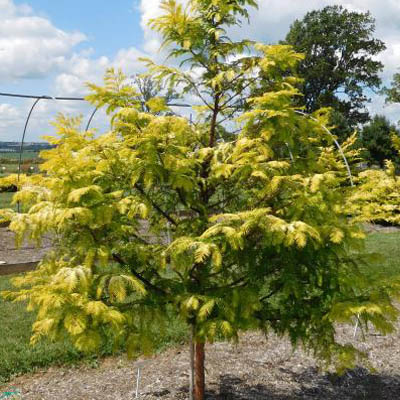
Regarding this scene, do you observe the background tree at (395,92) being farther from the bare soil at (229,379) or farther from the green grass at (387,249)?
the bare soil at (229,379)

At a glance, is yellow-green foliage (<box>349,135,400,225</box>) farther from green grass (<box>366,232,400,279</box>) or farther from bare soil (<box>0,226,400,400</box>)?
bare soil (<box>0,226,400,400</box>)

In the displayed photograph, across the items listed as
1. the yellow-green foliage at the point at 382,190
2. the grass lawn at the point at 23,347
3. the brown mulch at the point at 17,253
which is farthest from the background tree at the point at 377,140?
the grass lawn at the point at 23,347

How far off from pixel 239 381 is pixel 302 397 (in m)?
0.66

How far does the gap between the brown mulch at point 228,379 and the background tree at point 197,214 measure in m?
1.56

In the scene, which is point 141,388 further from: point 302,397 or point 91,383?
point 302,397

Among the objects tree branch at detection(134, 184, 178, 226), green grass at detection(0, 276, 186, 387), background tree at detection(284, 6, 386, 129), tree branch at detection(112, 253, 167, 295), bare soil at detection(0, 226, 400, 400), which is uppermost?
background tree at detection(284, 6, 386, 129)

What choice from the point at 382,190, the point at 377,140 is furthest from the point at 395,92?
the point at 382,190

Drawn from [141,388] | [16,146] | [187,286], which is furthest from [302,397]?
[16,146]

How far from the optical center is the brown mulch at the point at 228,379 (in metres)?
4.58

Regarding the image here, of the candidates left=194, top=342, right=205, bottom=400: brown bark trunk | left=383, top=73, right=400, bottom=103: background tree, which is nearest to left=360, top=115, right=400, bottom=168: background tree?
left=383, top=73, right=400, bottom=103: background tree

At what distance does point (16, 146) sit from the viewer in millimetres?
10008

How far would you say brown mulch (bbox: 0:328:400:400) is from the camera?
15.0 ft

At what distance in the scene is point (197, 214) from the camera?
3.76m

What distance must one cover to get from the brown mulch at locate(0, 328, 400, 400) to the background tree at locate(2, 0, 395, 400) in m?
1.56
